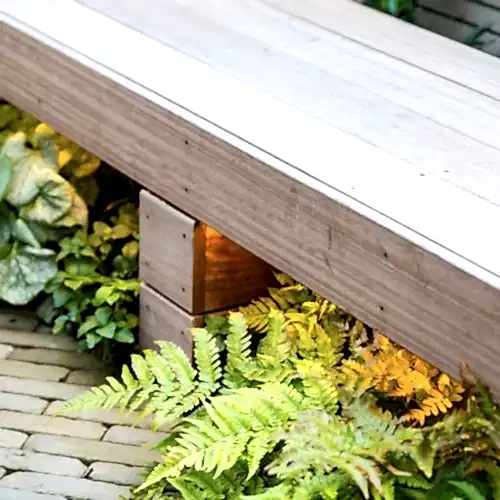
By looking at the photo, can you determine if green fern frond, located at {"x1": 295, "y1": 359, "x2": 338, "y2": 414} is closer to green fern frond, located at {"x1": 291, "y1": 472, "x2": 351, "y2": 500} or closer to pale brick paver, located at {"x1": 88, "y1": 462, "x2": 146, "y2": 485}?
green fern frond, located at {"x1": 291, "y1": 472, "x2": 351, "y2": 500}

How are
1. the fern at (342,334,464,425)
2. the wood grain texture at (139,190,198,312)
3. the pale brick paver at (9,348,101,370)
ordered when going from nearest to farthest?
the fern at (342,334,464,425), the wood grain texture at (139,190,198,312), the pale brick paver at (9,348,101,370)

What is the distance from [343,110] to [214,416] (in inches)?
26.7

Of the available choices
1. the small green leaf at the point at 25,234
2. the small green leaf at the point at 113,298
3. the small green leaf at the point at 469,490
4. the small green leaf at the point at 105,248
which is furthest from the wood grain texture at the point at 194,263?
the small green leaf at the point at 469,490

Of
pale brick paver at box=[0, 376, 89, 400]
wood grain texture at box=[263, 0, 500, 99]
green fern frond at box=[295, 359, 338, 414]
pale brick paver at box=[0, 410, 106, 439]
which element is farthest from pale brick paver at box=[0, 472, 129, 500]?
wood grain texture at box=[263, 0, 500, 99]

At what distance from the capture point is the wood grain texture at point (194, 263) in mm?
2125

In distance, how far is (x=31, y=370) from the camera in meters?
2.40

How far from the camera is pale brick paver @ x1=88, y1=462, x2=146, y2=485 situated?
2.07 meters

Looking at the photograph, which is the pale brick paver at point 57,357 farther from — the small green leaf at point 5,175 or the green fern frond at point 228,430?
the green fern frond at point 228,430

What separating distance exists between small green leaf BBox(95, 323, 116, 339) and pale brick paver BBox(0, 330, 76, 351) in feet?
0.59

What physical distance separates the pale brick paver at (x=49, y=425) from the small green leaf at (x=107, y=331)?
0.21 m

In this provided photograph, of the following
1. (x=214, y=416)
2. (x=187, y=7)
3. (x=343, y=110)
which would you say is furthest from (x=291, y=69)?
(x=214, y=416)

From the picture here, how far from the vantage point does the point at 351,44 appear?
236 cm

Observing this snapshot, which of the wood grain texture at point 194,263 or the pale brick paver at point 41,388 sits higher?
the wood grain texture at point 194,263

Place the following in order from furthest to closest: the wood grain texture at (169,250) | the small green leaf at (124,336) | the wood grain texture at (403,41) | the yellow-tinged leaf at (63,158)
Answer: the yellow-tinged leaf at (63,158) → the small green leaf at (124,336) → the wood grain texture at (403,41) → the wood grain texture at (169,250)
